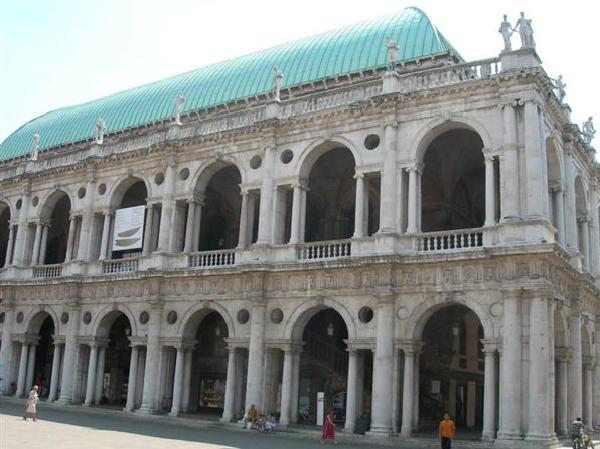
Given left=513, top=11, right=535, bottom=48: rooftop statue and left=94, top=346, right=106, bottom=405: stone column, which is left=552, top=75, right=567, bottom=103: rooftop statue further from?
left=94, top=346, right=106, bottom=405: stone column

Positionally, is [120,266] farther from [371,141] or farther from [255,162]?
[371,141]

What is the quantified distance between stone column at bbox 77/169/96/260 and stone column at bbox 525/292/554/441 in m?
23.0

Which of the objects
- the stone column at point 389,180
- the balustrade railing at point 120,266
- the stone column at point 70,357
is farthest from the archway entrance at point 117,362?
the stone column at point 389,180

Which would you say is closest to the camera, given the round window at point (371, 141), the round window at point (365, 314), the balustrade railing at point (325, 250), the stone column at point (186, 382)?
the round window at point (365, 314)

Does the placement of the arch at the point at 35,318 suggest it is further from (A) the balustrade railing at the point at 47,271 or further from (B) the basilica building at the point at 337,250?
(A) the balustrade railing at the point at 47,271

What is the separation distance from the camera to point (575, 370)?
86.9 feet

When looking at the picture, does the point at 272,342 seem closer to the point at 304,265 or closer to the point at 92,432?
the point at 304,265

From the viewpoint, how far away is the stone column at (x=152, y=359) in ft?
102

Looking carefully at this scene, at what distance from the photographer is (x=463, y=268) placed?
79.6ft

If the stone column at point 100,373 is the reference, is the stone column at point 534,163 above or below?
above

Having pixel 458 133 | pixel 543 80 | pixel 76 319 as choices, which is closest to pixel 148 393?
pixel 76 319

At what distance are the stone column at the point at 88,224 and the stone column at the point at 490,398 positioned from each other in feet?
71.2

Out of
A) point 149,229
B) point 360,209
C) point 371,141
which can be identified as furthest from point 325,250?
point 149,229

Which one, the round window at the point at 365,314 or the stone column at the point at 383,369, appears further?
the round window at the point at 365,314
